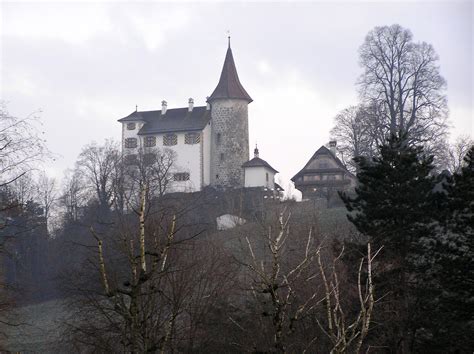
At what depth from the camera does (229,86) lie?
63188 mm

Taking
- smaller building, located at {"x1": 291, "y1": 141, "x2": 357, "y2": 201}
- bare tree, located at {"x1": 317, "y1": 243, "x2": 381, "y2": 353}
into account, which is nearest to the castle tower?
smaller building, located at {"x1": 291, "y1": 141, "x2": 357, "y2": 201}

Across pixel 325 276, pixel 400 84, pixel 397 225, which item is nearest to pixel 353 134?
pixel 400 84

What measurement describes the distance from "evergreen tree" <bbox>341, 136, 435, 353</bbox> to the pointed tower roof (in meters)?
38.7

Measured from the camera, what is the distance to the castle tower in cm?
5950

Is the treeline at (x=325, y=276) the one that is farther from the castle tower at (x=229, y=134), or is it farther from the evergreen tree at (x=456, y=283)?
the castle tower at (x=229, y=134)

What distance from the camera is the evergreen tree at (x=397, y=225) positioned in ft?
64.6

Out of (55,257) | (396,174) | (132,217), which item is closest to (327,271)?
(396,174)

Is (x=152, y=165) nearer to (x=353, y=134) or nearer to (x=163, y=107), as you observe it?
(x=163, y=107)

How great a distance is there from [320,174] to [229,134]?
918cm

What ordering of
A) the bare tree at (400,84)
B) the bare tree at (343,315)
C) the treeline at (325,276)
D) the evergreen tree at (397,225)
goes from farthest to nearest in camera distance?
the bare tree at (400,84), the evergreen tree at (397,225), the treeline at (325,276), the bare tree at (343,315)

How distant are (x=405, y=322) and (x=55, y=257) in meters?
35.7

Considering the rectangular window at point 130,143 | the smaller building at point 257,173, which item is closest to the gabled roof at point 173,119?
the rectangular window at point 130,143

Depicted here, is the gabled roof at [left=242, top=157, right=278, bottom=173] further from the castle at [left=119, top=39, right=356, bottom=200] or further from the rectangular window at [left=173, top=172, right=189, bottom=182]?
the rectangular window at [left=173, top=172, right=189, bottom=182]

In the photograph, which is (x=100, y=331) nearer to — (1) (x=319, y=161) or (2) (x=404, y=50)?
(2) (x=404, y=50)
